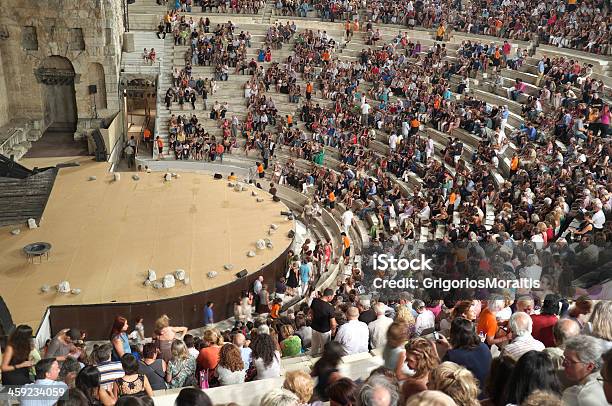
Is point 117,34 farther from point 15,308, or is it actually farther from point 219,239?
point 15,308

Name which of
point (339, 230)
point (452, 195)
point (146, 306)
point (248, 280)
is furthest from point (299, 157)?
point (146, 306)

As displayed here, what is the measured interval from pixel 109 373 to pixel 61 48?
24658 millimetres

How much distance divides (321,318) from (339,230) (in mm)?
12190

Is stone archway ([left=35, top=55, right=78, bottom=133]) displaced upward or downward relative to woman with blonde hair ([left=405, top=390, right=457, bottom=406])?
downward

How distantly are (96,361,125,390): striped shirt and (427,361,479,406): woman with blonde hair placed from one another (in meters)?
3.58

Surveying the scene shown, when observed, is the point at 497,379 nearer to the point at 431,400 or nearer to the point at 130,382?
the point at 431,400

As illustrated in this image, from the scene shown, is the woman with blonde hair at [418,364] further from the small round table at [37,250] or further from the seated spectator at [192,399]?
the small round table at [37,250]

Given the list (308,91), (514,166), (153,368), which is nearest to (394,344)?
(153,368)

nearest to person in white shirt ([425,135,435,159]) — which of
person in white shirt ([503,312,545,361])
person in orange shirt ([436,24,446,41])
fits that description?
person in orange shirt ([436,24,446,41])

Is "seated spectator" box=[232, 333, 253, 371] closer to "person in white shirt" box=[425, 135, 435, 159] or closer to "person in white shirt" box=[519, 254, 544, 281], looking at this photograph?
"person in white shirt" box=[519, 254, 544, 281]

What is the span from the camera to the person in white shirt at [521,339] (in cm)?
750

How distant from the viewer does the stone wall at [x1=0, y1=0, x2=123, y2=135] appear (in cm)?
2830

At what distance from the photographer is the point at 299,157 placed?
1070 inches

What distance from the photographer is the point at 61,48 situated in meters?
29.0
